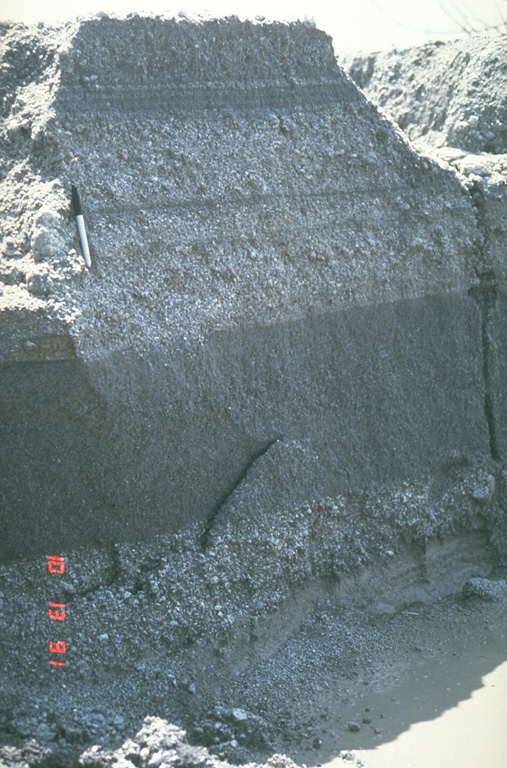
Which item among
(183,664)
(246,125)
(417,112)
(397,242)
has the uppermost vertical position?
(417,112)

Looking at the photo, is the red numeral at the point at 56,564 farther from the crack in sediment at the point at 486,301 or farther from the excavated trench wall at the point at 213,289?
the crack in sediment at the point at 486,301

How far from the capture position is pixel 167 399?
375cm

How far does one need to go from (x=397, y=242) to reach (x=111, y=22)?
1524mm

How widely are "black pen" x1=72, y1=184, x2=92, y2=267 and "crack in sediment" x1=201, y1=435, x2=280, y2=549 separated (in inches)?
41.0

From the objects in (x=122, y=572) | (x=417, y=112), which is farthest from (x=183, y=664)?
(x=417, y=112)

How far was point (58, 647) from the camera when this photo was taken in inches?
137

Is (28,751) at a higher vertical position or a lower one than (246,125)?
lower

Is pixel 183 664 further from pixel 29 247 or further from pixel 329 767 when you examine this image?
pixel 29 247

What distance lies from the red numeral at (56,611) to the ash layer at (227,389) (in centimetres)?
3

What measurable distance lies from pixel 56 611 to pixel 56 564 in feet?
0.56
